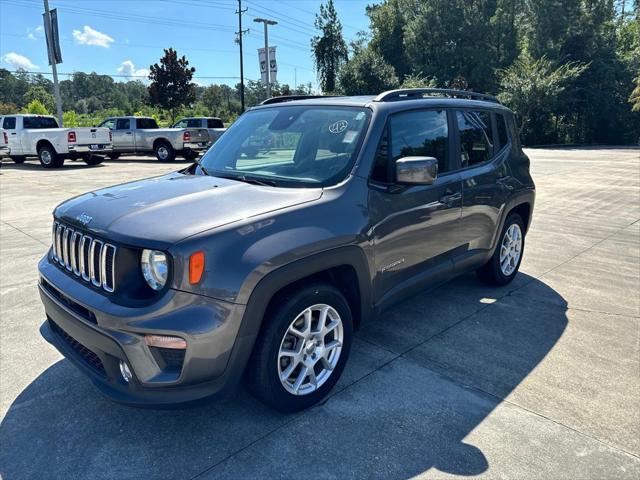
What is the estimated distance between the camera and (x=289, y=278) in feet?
8.30

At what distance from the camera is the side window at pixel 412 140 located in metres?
3.24

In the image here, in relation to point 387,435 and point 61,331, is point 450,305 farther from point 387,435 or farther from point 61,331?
point 61,331

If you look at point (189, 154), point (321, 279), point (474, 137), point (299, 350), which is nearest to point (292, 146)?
point (321, 279)

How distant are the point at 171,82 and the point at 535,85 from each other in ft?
82.8

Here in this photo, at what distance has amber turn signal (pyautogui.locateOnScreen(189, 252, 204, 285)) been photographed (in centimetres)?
226

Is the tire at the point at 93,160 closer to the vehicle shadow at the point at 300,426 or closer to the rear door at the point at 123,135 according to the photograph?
the rear door at the point at 123,135

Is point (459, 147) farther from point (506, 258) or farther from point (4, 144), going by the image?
point (4, 144)

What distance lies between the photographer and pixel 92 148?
18266 mm

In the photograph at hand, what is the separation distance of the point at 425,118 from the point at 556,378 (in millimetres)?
2101

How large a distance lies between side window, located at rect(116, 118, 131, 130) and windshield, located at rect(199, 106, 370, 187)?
19705 millimetres

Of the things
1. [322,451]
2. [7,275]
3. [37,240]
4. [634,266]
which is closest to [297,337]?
[322,451]

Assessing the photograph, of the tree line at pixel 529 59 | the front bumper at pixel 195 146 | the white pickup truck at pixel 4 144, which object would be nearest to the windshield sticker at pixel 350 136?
the front bumper at pixel 195 146

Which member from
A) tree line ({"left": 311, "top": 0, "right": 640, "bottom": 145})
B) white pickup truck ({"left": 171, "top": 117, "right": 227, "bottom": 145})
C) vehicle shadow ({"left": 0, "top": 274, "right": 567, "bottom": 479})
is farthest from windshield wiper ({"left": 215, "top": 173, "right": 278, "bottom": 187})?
tree line ({"left": 311, "top": 0, "right": 640, "bottom": 145})

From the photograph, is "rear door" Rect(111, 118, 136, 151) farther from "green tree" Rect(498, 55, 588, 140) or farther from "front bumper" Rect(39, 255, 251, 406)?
"green tree" Rect(498, 55, 588, 140)
